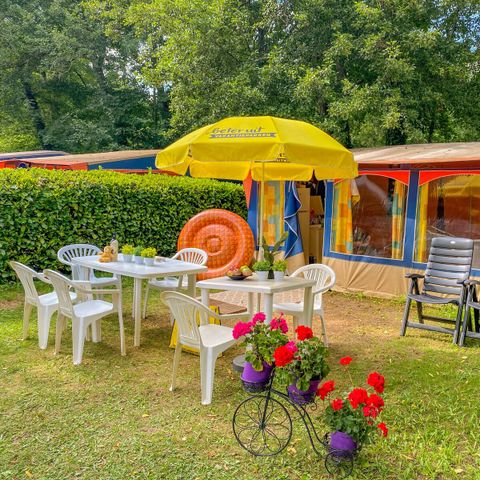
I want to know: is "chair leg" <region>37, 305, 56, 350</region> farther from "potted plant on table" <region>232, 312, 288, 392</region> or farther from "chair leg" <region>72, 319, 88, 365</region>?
"potted plant on table" <region>232, 312, 288, 392</region>

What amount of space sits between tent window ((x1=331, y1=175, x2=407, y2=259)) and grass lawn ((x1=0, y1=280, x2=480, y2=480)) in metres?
2.21

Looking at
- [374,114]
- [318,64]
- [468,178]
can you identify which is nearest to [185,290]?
[468,178]

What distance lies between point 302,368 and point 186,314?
3.75 ft

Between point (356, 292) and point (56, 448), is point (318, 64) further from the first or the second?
point (56, 448)

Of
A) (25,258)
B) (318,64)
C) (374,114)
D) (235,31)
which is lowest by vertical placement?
(25,258)

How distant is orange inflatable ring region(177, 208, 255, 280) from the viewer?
25.2 ft

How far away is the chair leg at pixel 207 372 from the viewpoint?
3424 millimetres

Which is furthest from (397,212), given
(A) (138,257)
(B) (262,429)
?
(B) (262,429)

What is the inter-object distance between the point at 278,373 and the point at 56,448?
142cm

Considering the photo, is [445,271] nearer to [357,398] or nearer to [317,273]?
[317,273]

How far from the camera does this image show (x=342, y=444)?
255cm

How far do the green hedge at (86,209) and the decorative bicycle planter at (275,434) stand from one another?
4822 mm

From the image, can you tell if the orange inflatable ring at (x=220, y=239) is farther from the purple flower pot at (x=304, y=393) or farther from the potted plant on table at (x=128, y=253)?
the purple flower pot at (x=304, y=393)

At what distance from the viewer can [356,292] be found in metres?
7.26
